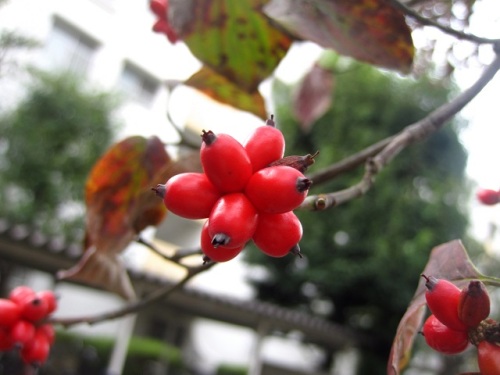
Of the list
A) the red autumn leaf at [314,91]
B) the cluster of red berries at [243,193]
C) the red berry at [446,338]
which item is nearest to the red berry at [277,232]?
the cluster of red berries at [243,193]

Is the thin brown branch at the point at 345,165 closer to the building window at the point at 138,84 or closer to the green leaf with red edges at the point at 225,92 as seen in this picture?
the green leaf with red edges at the point at 225,92

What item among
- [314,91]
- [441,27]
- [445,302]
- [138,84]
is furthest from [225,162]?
[138,84]

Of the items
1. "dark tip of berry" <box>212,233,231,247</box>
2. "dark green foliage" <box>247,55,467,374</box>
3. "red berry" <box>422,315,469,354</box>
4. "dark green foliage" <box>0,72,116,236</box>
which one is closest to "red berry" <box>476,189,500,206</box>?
"red berry" <box>422,315,469,354</box>

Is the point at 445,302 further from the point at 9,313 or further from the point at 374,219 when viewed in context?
the point at 374,219

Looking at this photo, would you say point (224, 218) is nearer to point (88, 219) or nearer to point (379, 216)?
point (88, 219)

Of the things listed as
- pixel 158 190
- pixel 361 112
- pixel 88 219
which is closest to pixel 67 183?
pixel 361 112
